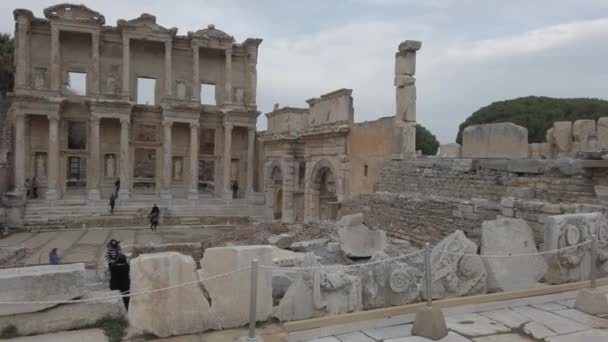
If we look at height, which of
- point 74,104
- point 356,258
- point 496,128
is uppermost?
point 74,104

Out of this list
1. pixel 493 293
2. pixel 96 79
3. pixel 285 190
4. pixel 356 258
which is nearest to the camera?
pixel 493 293

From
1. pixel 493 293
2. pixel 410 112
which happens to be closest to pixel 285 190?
pixel 410 112

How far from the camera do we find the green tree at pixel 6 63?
3643 centimetres

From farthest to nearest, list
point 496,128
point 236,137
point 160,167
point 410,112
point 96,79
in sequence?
point 236,137 < point 160,167 < point 96,79 < point 410,112 < point 496,128

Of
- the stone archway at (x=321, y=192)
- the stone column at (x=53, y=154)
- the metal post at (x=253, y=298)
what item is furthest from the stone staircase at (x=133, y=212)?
the metal post at (x=253, y=298)

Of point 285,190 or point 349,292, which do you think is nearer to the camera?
point 349,292

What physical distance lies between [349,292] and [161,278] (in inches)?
72.0

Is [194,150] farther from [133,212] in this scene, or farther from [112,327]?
[112,327]

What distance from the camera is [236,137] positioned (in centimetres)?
3031

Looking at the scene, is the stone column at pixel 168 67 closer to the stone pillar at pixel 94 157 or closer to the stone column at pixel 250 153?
the stone pillar at pixel 94 157

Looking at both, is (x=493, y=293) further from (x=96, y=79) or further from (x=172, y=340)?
(x=96, y=79)

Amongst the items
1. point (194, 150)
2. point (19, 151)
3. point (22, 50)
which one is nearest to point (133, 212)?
point (194, 150)

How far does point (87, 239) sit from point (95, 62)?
475 inches

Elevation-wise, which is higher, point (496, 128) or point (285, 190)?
point (496, 128)
